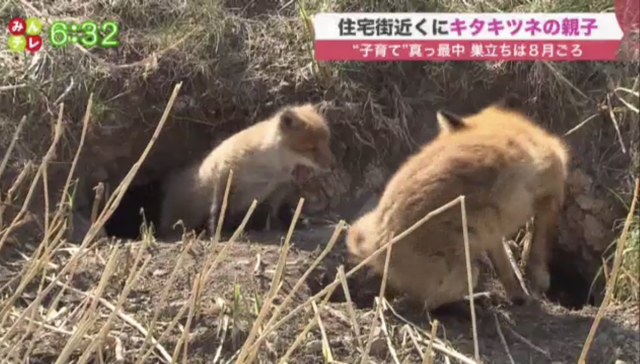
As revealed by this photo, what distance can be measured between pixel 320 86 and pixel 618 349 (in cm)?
244

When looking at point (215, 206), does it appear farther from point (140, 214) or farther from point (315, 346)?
point (315, 346)

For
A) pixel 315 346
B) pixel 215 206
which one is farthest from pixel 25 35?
pixel 315 346

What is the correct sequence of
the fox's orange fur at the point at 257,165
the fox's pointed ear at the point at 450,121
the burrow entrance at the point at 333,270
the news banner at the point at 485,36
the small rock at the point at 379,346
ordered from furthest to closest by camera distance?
the fox's orange fur at the point at 257,165, the news banner at the point at 485,36, the burrow entrance at the point at 333,270, the fox's pointed ear at the point at 450,121, the small rock at the point at 379,346

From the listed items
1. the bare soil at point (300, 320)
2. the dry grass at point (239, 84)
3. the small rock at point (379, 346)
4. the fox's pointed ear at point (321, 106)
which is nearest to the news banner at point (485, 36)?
the dry grass at point (239, 84)

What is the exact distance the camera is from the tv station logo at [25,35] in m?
5.29

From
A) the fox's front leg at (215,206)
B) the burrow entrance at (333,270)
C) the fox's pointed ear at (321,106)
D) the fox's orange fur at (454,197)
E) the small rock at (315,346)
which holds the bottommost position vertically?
the burrow entrance at (333,270)

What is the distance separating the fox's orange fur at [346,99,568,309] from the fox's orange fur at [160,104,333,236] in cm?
111

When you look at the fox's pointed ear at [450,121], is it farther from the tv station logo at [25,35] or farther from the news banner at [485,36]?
the tv station logo at [25,35]

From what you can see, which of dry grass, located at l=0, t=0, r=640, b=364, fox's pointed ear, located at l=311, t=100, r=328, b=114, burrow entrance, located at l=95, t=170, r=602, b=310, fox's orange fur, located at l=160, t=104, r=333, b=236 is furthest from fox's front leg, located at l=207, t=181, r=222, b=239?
fox's pointed ear, located at l=311, t=100, r=328, b=114

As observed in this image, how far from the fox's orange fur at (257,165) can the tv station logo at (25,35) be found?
1222 millimetres

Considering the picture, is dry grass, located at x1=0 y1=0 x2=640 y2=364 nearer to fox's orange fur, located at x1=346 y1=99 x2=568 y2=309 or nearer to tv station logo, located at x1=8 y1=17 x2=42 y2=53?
tv station logo, located at x1=8 y1=17 x2=42 y2=53

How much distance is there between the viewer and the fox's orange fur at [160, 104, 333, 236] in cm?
522

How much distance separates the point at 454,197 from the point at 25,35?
294cm

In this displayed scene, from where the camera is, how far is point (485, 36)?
4898mm
